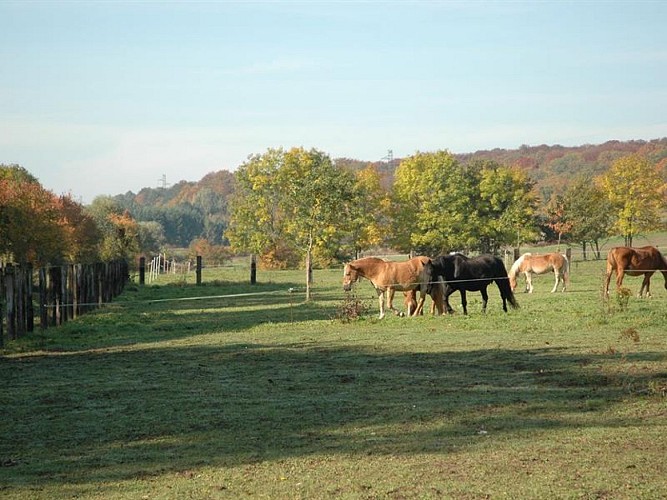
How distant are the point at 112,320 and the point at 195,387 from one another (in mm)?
13388

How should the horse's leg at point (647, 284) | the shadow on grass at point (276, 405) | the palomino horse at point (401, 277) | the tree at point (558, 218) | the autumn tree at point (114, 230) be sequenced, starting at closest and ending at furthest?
the shadow on grass at point (276, 405)
the palomino horse at point (401, 277)
the horse's leg at point (647, 284)
the autumn tree at point (114, 230)
the tree at point (558, 218)

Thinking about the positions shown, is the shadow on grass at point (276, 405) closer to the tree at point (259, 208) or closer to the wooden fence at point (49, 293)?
the wooden fence at point (49, 293)

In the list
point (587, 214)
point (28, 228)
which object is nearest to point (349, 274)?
point (28, 228)

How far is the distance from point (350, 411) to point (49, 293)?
1553 cm

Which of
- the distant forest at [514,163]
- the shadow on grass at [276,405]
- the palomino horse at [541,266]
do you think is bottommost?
the shadow on grass at [276,405]

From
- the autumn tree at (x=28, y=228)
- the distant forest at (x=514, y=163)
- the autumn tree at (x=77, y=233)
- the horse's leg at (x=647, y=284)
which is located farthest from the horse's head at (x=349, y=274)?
the distant forest at (x=514, y=163)

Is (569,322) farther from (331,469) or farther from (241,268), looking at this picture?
(241,268)

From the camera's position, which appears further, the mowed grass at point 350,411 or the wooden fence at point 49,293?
the wooden fence at point 49,293

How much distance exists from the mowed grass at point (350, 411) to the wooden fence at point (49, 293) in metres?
0.77

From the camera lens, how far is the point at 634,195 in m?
70.1

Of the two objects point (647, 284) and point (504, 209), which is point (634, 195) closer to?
point (504, 209)

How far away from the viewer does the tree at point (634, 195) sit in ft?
226

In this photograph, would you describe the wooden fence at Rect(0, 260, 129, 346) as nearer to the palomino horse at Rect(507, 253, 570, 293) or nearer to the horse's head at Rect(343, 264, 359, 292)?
the horse's head at Rect(343, 264, 359, 292)

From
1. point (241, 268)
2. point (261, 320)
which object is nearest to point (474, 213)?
point (241, 268)
